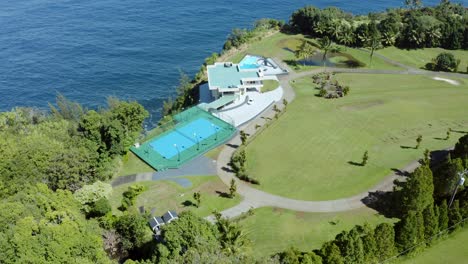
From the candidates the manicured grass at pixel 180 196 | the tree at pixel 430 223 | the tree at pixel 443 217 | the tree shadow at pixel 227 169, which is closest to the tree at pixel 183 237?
the manicured grass at pixel 180 196

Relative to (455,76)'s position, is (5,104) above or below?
below

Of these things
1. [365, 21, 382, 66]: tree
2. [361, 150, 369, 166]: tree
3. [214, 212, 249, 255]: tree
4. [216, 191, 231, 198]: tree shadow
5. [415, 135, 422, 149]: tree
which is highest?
[365, 21, 382, 66]: tree

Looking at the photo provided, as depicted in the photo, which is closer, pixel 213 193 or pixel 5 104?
pixel 213 193

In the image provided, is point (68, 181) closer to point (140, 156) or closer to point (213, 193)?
point (140, 156)

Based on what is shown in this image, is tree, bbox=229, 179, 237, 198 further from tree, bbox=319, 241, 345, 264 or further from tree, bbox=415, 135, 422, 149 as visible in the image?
tree, bbox=415, 135, 422, 149

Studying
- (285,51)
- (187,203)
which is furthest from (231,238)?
(285,51)

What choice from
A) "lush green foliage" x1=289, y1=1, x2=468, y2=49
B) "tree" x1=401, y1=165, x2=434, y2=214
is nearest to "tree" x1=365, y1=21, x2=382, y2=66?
"lush green foliage" x1=289, y1=1, x2=468, y2=49

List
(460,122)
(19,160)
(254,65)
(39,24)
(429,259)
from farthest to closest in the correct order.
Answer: (39,24)
(254,65)
(460,122)
(19,160)
(429,259)

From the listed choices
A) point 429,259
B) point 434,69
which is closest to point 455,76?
point 434,69
